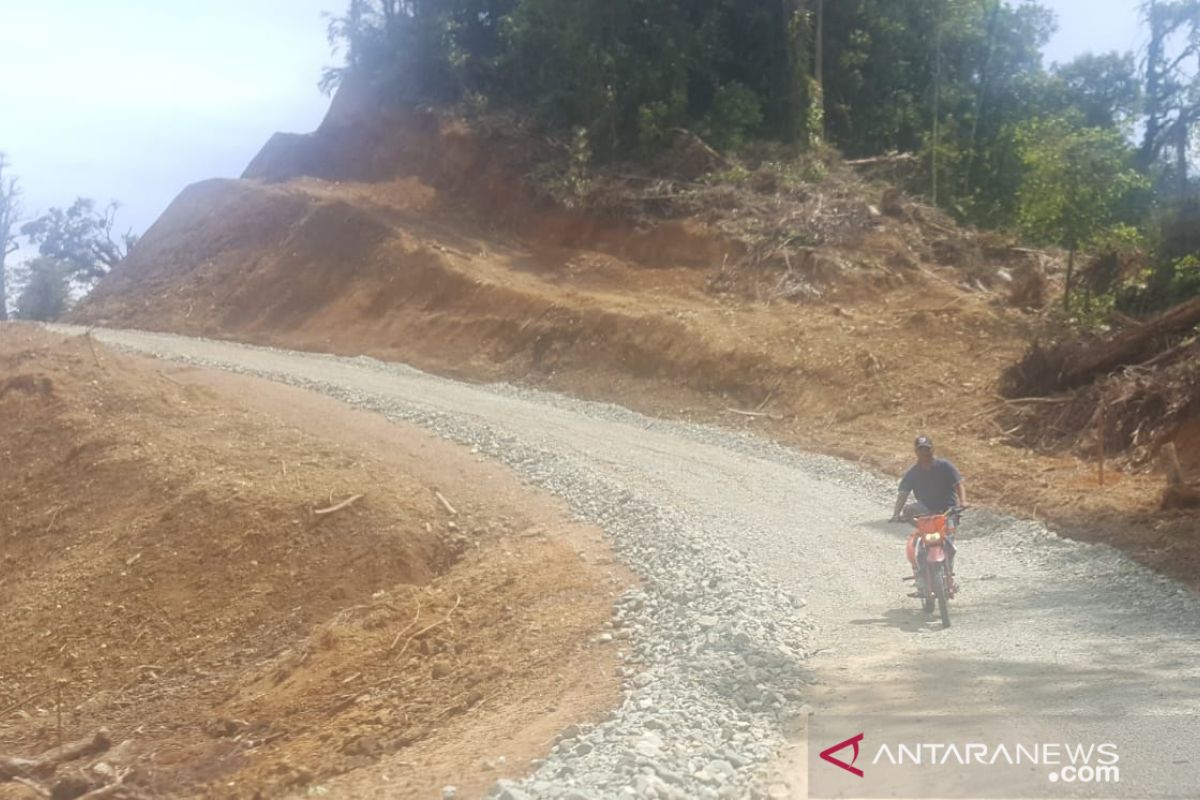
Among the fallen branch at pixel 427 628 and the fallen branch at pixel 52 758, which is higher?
the fallen branch at pixel 427 628

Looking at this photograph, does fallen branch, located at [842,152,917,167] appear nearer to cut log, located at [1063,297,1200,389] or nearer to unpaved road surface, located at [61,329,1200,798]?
cut log, located at [1063,297,1200,389]

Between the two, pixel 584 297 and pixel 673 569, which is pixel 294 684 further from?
pixel 584 297

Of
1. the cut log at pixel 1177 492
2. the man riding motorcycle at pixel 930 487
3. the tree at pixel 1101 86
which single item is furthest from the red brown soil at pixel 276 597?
the tree at pixel 1101 86

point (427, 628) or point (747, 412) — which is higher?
point (747, 412)

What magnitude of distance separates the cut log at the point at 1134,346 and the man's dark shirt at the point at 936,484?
338 inches

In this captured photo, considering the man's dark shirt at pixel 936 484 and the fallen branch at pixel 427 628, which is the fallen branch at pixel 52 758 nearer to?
the fallen branch at pixel 427 628

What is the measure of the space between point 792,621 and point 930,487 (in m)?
1.75

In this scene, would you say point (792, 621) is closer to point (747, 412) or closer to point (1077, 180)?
point (747, 412)

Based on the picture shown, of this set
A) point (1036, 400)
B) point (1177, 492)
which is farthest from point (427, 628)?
point (1036, 400)

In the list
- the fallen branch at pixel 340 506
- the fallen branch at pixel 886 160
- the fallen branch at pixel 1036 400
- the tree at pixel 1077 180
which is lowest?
the fallen branch at pixel 340 506

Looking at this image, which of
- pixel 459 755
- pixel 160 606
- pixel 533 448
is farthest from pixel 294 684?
pixel 533 448

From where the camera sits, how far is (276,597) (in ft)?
42.1

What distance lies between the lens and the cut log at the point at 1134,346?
1705 cm

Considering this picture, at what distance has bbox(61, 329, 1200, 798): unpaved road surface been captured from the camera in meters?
6.84
